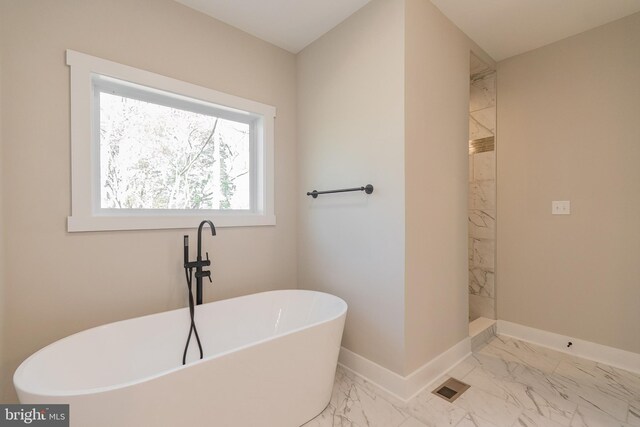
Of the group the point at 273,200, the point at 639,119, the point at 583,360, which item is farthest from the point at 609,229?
the point at 273,200

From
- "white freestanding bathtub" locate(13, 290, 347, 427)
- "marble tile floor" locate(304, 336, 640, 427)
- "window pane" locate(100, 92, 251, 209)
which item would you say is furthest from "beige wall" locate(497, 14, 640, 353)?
"window pane" locate(100, 92, 251, 209)

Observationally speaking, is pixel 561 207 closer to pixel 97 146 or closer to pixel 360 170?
pixel 360 170

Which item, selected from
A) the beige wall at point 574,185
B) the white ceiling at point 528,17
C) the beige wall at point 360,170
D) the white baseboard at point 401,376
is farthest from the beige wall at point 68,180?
the beige wall at point 574,185

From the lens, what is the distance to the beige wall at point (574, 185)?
6.48ft

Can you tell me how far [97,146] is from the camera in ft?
5.39

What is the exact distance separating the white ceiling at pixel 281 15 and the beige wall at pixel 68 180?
0.32 feet

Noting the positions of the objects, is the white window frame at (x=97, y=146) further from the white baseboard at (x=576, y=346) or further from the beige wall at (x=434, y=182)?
the white baseboard at (x=576, y=346)

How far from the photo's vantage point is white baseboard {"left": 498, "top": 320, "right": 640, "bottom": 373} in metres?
1.96

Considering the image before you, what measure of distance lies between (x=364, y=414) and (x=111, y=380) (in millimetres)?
1317

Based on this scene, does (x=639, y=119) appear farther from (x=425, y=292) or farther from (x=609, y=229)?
(x=425, y=292)

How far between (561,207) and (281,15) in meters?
2.63

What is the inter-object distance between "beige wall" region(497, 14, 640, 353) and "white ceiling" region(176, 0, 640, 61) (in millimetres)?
196

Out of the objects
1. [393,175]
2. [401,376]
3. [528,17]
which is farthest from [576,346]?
[528,17]

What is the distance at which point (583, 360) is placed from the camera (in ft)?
6.86
